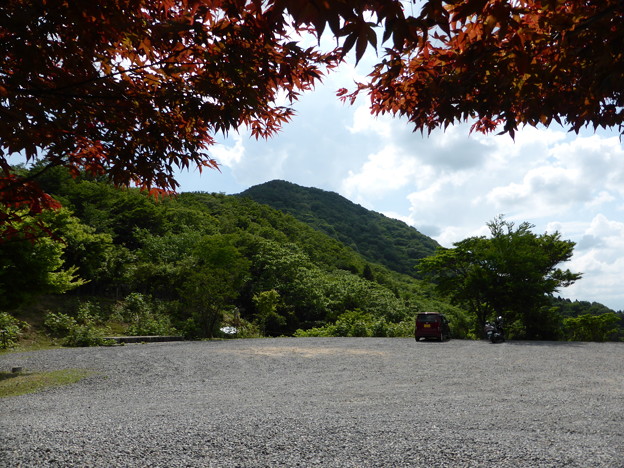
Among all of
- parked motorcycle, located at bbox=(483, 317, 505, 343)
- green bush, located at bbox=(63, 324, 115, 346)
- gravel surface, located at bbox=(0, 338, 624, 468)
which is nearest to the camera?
gravel surface, located at bbox=(0, 338, 624, 468)

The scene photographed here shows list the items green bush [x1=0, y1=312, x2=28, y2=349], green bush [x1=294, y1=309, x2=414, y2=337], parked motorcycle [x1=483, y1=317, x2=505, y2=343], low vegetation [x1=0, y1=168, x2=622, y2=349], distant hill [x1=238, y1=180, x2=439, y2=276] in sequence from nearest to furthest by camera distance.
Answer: green bush [x1=0, y1=312, x2=28, y2=349], low vegetation [x1=0, y1=168, x2=622, y2=349], parked motorcycle [x1=483, y1=317, x2=505, y2=343], green bush [x1=294, y1=309, x2=414, y2=337], distant hill [x1=238, y1=180, x2=439, y2=276]

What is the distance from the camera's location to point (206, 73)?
289 cm

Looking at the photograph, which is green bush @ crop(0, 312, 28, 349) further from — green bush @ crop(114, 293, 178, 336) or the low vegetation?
green bush @ crop(114, 293, 178, 336)

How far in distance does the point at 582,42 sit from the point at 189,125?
2.96 meters

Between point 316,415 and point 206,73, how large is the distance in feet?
12.4

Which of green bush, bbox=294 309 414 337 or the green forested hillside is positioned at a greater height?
the green forested hillside

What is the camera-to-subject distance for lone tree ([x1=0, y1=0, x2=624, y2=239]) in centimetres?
232

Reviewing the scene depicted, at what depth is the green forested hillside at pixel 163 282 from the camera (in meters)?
13.6

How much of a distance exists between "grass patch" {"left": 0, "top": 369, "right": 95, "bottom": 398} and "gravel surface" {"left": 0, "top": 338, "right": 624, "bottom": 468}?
1.33ft

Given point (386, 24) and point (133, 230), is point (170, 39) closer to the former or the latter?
point (386, 24)

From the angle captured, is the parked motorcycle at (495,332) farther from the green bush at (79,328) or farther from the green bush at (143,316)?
the green bush at (79,328)

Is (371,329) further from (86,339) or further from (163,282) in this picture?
(86,339)

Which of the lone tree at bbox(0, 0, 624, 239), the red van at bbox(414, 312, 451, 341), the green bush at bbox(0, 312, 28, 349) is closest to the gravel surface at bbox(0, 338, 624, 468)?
the lone tree at bbox(0, 0, 624, 239)

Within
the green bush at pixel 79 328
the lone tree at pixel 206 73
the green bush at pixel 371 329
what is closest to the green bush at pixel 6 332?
the green bush at pixel 79 328
